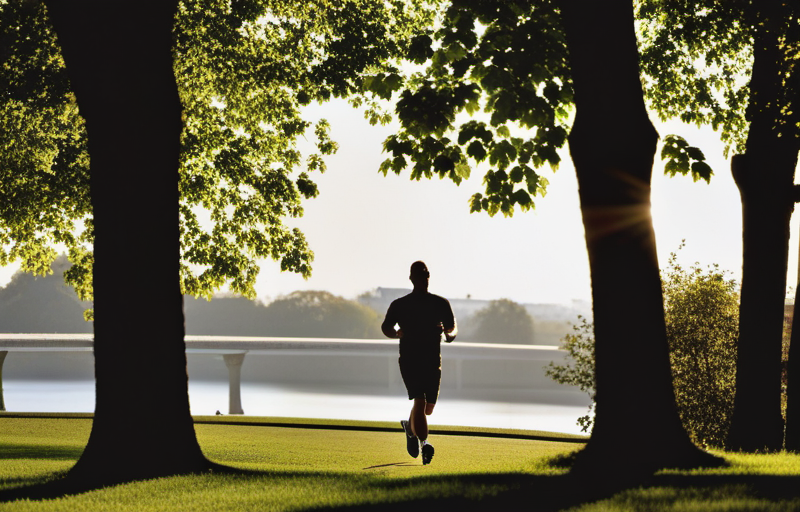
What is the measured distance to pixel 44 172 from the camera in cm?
2123

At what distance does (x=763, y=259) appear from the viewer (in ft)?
39.8

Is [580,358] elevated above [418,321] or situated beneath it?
situated beneath

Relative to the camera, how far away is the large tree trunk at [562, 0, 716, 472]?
23.5ft

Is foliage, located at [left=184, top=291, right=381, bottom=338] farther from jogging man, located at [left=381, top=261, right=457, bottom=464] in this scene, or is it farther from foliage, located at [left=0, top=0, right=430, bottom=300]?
jogging man, located at [left=381, top=261, right=457, bottom=464]

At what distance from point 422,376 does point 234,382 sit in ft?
213

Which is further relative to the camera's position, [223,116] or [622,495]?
[223,116]

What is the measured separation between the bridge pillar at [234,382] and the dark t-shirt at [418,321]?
56135mm

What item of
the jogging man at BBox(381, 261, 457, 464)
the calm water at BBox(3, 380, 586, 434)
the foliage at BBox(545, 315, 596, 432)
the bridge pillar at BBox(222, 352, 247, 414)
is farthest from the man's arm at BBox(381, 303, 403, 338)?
the bridge pillar at BBox(222, 352, 247, 414)

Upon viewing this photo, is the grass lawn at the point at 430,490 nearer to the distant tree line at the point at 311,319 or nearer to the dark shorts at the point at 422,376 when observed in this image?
the dark shorts at the point at 422,376

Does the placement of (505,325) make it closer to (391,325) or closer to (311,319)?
(311,319)

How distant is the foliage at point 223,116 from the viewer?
60.5 ft

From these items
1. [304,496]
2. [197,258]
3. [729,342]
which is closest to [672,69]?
[729,342]

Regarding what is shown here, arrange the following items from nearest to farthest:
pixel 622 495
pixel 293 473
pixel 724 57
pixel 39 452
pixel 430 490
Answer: pixel 622 495, pixel 430 490, pixel 293 473, pixel 39 452, pixel 724 57

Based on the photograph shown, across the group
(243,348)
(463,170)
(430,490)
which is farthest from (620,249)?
(243,348)
